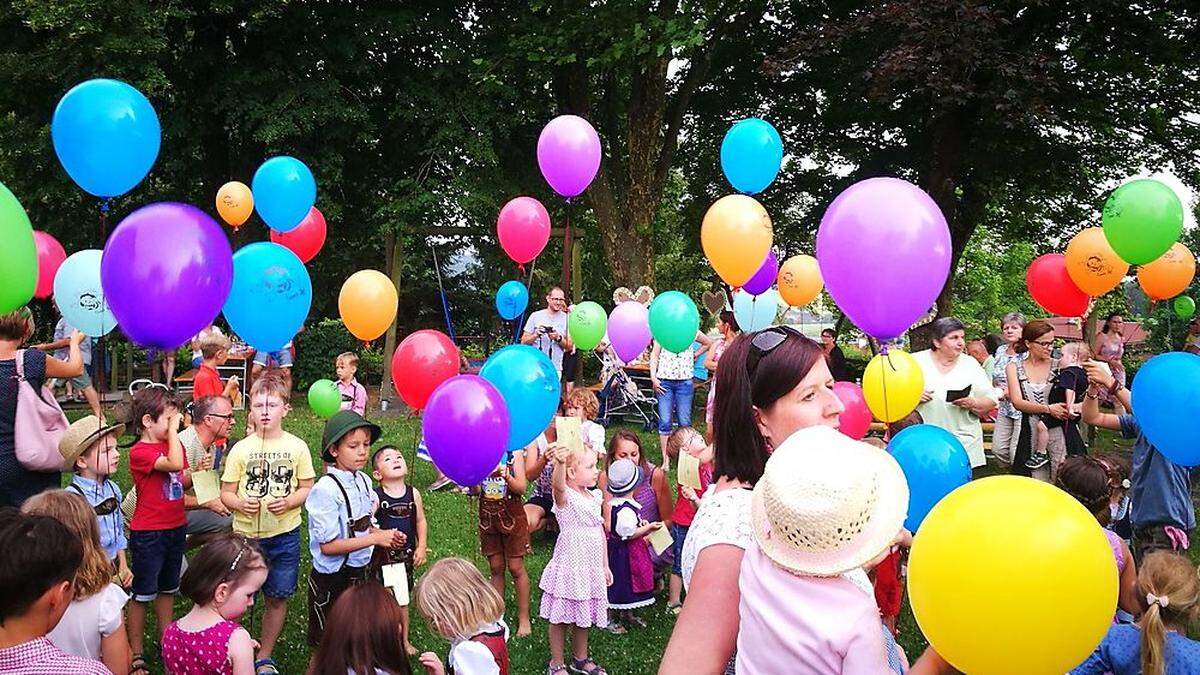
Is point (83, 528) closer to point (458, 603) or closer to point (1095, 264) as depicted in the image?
point (458, 603)

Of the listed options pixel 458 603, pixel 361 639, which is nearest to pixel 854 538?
pixel 458 603

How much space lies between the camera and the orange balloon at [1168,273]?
23.1 ft

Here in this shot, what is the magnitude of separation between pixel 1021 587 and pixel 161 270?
11.2 ft

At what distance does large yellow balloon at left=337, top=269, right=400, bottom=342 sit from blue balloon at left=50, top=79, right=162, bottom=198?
139cm

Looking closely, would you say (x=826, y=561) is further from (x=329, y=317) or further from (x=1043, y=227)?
(x=329, y=317)

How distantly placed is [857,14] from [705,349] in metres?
4.55

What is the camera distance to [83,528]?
309cm

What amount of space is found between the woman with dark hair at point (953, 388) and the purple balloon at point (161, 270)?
4054 millimetres

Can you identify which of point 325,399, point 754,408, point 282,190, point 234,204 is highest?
point 282,190

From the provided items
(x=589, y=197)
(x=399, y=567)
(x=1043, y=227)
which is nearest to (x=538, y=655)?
(x=399, y=567)

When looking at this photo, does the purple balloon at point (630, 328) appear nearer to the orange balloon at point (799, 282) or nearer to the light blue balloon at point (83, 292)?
the orange balloon at point (799, 282)

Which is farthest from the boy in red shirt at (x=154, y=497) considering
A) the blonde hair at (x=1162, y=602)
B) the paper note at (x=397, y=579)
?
the blonde hair at (x=1162, y=602)

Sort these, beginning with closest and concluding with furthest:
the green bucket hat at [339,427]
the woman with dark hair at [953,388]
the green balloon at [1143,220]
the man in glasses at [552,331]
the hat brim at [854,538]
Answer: the hat brim at [854,538]
the green bucket hat at [339,427]
the woman with dark hair at [953,388]
the green balloon at [1143,220]
the man in glasses at [552,331]

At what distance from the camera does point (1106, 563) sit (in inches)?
66.5
